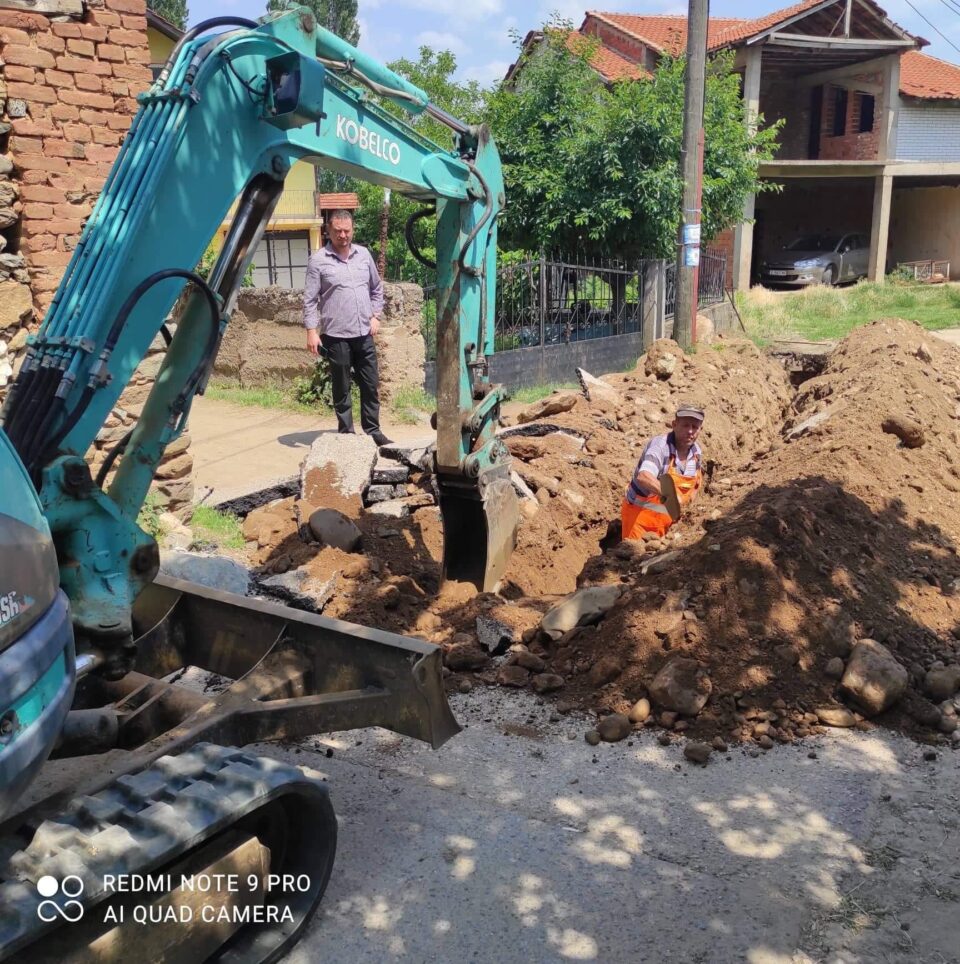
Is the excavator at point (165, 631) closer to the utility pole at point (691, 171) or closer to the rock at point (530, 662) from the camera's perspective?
the rock at point (530, 662)

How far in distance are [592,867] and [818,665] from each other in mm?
1691

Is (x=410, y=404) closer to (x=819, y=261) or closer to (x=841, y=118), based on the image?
(x=819, y=261)

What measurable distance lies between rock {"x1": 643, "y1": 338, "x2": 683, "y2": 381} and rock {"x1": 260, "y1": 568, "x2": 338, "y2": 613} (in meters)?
6.34

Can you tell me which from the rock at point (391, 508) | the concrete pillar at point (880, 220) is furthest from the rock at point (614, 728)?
the concrete pillar at point (880, 220)

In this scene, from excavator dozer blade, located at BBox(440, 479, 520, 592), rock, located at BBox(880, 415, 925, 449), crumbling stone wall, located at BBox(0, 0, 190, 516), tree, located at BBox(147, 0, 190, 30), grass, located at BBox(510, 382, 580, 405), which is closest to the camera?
excavator dozer blade, located at BBox(440, 479, 520, 592)

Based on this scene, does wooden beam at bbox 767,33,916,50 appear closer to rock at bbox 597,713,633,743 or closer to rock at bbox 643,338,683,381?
rock at bbox 643,338,683,381

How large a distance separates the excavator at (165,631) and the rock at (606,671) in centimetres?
134

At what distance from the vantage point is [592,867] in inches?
130

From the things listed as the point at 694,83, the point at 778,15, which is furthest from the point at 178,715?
the point at 778,15

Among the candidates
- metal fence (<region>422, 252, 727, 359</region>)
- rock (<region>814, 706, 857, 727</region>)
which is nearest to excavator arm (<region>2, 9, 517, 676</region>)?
rock (<region>814, 706, 857, 727</region>)

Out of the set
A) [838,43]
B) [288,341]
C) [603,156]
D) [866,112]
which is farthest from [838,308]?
[288,341]

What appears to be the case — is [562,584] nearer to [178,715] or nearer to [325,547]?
[325,547]

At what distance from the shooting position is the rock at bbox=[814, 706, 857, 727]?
422cm

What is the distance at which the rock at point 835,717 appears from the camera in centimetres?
422
